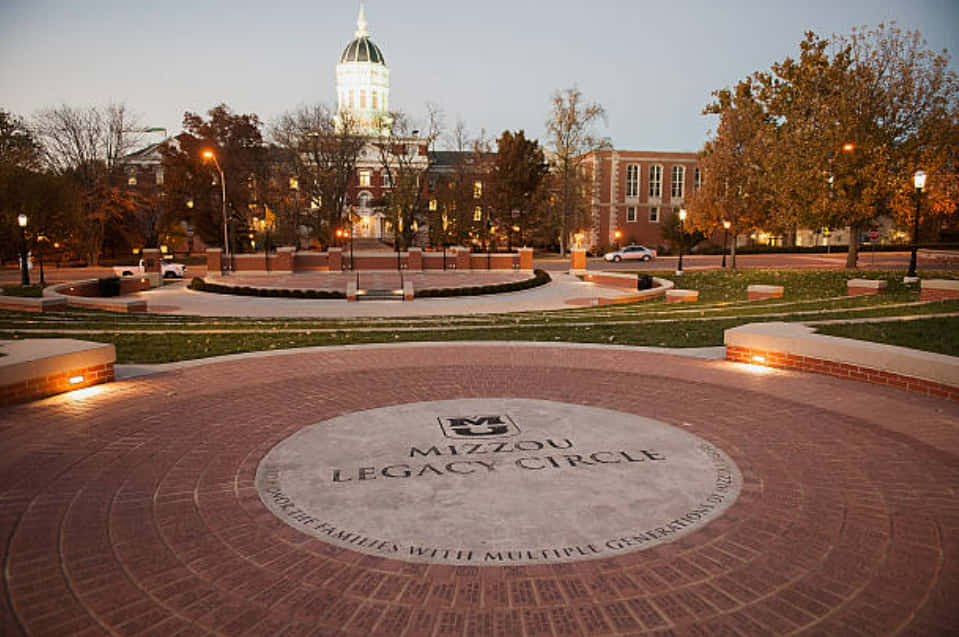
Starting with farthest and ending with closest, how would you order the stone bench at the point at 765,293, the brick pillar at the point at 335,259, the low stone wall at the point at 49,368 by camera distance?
the brick pillar at the point at 335,259, the stone bench at the point at 765,293, the low stone wall at the point at 49,368

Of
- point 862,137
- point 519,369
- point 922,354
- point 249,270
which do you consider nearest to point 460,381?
point 519,369

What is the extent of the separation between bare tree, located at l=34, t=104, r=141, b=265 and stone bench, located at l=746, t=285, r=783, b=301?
50429 mm

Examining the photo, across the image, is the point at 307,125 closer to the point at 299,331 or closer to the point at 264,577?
the point at 299,331

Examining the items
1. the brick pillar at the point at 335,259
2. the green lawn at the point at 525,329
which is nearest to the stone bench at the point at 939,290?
the green lawn at the point at 525,329

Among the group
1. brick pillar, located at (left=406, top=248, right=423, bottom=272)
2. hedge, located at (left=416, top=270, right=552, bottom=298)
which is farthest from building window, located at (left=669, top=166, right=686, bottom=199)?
hedge, located at (left=416, top=270, right=552, bottom=298)

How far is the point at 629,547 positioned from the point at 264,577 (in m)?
2.62

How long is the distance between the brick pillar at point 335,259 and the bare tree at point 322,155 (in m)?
11.4

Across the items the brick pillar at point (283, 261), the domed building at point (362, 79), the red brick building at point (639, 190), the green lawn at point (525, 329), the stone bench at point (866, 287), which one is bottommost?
the green lawn at point (525, 329)

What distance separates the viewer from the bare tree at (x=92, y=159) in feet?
170

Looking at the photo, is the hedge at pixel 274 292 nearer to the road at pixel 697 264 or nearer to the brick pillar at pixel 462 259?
the road at pixel 697 264

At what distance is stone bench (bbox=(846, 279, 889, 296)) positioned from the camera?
66.2 ft

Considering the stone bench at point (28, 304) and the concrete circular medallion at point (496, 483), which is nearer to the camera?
the concrete circular medallion at point (496, 483)

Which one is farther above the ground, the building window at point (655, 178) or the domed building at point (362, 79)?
the domed building at point (362, 79)

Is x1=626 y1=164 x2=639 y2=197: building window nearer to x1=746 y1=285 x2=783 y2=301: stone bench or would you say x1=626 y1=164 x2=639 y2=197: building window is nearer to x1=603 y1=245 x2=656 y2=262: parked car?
x1=603 y1=245 x2=656 y2=262: parked car
